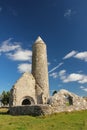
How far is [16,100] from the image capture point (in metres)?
36.9

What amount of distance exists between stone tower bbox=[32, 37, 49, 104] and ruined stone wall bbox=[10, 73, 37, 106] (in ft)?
3.32

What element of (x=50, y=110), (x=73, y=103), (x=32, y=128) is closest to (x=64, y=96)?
(x=73, y=103)

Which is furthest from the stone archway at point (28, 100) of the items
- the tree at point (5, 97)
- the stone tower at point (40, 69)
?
the tree at point (5, 97)

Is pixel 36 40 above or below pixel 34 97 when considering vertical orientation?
above

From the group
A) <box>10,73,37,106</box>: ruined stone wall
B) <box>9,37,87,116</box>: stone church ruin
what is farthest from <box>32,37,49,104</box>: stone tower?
<box>10,73,37,106</box>: ruined stone wall

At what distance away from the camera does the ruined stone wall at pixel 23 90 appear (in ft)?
121

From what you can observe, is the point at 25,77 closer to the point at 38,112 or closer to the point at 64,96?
the point at 64,96

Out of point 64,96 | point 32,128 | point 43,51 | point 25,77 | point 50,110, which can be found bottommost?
point 32,128

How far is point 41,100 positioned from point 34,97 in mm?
1434

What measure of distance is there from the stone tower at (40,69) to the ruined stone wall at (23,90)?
1.01 meters

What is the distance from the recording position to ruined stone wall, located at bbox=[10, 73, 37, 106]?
1457 inches

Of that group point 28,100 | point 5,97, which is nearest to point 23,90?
point 28,100

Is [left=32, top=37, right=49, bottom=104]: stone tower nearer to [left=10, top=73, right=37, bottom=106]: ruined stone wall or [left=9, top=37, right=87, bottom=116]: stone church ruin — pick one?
[left=9, top=37, right=87, bottom=116]: stone church ruin

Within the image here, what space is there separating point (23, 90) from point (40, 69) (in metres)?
5.62
